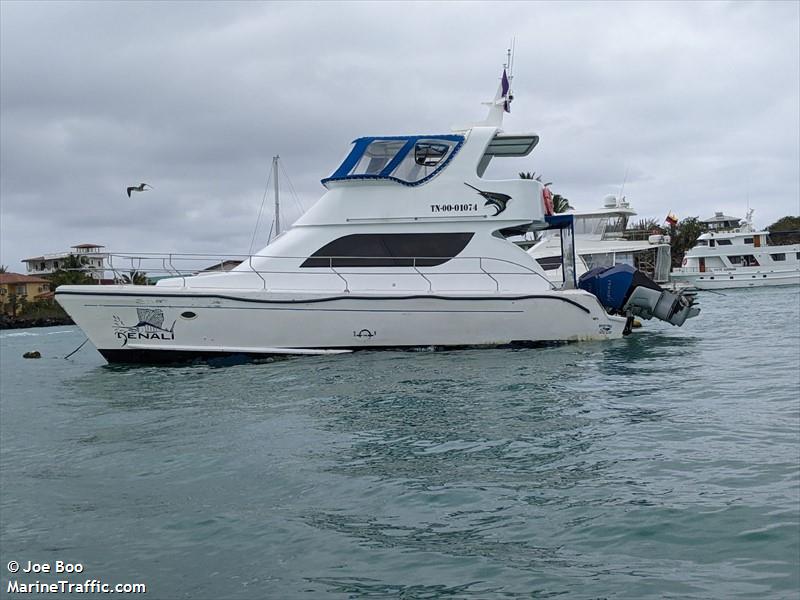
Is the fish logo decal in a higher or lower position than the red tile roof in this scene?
lower

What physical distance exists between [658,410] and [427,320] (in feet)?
20.3

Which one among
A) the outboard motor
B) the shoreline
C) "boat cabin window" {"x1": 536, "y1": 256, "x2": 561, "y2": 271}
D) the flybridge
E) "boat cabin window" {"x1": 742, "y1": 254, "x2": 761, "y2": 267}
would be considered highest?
the flybridge

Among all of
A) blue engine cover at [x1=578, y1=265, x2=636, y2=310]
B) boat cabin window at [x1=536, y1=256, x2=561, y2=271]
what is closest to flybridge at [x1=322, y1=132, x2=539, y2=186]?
blue engine cover at [x1=578, y1=265, x2=636, y2=310]

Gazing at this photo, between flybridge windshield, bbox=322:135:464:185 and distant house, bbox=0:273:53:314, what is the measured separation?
154ft

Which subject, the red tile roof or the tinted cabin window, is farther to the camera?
the red tile roof

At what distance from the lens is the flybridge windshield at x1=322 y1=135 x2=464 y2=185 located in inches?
571

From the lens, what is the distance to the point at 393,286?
14023 millimetres

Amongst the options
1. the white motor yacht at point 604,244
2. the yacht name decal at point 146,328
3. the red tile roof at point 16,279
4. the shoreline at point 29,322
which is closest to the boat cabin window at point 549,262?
the white motor yacht at point 604,244

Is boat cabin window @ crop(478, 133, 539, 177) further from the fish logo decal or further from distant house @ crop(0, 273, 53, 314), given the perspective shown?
distant house @ crop(0, 273, 53, 314)

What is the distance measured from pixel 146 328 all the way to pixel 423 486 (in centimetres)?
903

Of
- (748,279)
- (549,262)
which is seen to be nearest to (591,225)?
(549,262)

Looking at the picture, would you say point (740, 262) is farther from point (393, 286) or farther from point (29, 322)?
point (29, 322)

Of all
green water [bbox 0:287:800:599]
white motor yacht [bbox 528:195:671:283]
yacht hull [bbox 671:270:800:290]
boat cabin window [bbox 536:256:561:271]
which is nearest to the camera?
green water [bbox 0:287:800:599]

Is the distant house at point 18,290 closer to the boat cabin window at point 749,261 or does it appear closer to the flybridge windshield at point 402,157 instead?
the flybridge windshield at point 402,157
